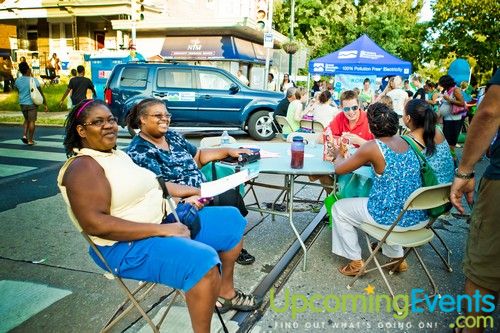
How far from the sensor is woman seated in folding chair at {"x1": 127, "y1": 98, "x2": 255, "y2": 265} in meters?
2.98

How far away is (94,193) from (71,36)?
2471cm

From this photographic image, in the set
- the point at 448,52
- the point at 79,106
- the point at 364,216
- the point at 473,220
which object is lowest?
the point at 364,216

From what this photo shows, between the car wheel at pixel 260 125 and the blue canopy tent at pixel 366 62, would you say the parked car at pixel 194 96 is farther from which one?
the blue canopy tent at pixel 366 62

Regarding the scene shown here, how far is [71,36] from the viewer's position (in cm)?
2319

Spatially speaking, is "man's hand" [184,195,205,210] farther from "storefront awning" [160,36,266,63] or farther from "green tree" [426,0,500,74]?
"green tree" [426,0,500,74]

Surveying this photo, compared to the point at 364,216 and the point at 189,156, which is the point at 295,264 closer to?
the point at 364,216

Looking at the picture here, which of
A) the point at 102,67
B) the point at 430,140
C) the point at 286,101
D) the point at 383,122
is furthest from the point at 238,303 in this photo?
the point at 102,67

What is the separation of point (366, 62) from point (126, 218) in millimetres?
11580

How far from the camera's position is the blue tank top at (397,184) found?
296 centimetres

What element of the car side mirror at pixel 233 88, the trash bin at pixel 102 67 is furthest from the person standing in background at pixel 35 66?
the car side mirror at pixel 233 88

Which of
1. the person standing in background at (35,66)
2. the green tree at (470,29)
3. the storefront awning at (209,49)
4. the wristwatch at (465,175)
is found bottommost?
the wristwatch at (465,175)

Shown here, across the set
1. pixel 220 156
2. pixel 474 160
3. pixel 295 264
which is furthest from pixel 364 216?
pixel 220 156

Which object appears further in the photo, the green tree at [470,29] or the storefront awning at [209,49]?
the green tree at [470,29]

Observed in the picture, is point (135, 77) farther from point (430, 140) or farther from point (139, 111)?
point (430, 140)
